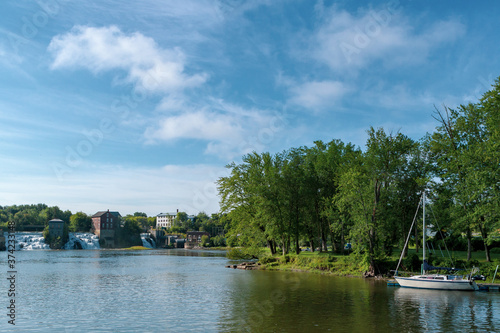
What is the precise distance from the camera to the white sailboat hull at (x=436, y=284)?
125ft

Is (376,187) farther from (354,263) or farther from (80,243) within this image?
(80,243)

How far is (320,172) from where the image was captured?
67750 millimetres

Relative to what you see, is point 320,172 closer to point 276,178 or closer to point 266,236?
point 276,178

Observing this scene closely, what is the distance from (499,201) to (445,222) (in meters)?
13.7

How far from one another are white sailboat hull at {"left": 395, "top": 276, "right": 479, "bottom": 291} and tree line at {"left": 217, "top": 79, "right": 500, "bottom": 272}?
7223 millimetres

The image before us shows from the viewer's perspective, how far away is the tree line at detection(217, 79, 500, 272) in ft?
151

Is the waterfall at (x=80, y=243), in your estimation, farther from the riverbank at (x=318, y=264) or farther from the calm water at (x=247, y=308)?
the calm water at (x=247, y=308)

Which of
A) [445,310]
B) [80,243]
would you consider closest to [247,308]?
[445,310]

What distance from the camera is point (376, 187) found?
5300 centimetres

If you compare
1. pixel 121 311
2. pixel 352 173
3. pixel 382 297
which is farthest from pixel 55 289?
pixel 352 173

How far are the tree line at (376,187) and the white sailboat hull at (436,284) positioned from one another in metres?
7.22

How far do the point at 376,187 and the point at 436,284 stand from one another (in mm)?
16331

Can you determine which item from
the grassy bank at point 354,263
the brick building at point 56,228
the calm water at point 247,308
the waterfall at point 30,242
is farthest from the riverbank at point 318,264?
the brick building at point 56,228

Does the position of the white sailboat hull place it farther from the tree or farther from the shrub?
the shrub
